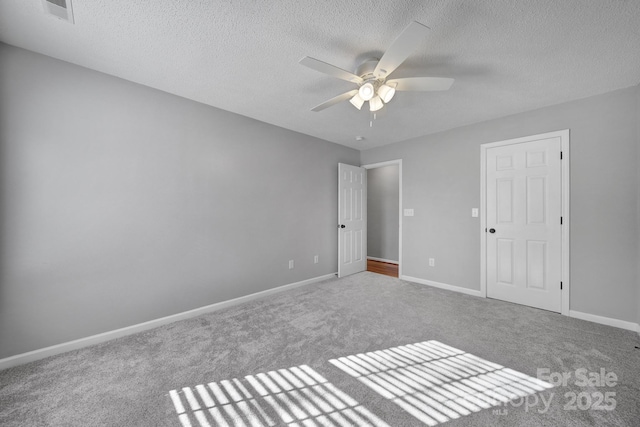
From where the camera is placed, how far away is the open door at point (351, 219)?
439 cm

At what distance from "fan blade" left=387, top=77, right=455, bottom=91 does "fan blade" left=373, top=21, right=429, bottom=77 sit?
0.19 m

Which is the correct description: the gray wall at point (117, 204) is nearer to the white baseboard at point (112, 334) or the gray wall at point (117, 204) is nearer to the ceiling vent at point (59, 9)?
the white baseboard at point (112, 334)

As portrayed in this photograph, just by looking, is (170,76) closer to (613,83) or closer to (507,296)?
(613,83)

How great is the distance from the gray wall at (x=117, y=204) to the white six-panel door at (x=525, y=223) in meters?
3.02

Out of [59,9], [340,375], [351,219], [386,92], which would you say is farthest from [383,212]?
[59,9]

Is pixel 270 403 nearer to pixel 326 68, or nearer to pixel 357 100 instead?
pixel 326 68

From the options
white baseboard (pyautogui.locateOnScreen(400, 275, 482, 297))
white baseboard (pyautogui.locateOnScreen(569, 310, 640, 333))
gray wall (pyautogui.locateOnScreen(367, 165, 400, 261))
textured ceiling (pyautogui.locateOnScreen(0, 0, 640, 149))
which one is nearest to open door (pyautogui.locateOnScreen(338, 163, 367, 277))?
white baseboard (pyautogui.locateOnScreen(400, 275, 482, 297))

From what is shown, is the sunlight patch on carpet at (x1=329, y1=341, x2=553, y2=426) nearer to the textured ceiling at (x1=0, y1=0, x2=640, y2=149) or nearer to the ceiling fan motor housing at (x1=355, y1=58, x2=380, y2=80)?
the ceiling fan motor housing at (x1=355, y1=58, x2=380, y2=80)

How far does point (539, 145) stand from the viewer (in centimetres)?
296

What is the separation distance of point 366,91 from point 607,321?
3.40m

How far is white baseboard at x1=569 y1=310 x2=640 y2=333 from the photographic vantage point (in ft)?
7.88

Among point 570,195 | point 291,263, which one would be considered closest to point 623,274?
point 570,195

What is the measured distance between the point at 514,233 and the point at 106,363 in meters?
4.45

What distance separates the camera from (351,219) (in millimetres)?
4586
